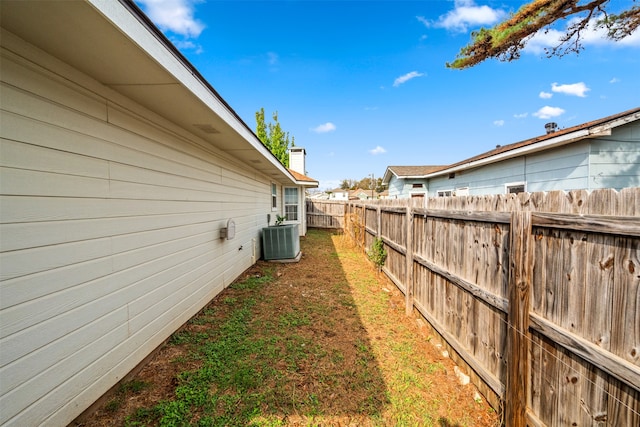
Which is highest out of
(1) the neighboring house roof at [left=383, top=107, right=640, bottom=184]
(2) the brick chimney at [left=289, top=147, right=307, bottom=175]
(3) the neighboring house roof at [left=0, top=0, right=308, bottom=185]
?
(2) the brick chimney at [left=289, top=147, right=307, bottom=175]

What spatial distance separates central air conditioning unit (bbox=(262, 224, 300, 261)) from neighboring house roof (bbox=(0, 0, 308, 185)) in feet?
14.6

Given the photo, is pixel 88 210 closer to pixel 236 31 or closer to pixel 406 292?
pixel 406 292

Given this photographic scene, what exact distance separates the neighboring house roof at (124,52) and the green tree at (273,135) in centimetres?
1909

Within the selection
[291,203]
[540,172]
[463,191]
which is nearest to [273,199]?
[291,203]

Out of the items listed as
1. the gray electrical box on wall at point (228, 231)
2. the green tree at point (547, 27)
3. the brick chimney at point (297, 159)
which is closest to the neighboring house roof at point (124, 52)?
the gray electrical box on wall at point (228, 231)

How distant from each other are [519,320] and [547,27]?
5731mm

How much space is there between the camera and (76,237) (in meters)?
1.91

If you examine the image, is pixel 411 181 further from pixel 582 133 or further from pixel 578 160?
pixel 582 133

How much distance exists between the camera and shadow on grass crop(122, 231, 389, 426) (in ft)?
6.60

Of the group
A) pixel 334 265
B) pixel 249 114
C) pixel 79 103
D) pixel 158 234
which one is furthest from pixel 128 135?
pixel 249 114

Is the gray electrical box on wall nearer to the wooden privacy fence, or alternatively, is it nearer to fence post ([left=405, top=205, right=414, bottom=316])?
fence post ([left=405, top=205, right=414, bottom=316])

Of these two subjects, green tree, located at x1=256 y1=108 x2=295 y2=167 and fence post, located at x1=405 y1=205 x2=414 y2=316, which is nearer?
fence post, located at x1=405 y1=205 x2=414 y2=316

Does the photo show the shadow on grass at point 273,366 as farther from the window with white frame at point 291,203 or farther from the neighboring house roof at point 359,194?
the neighboring house roof at point 359,194

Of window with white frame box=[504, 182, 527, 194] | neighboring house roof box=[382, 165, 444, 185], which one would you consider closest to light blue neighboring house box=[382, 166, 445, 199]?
neighboring house roof box=[382, 165, 444, 185]
